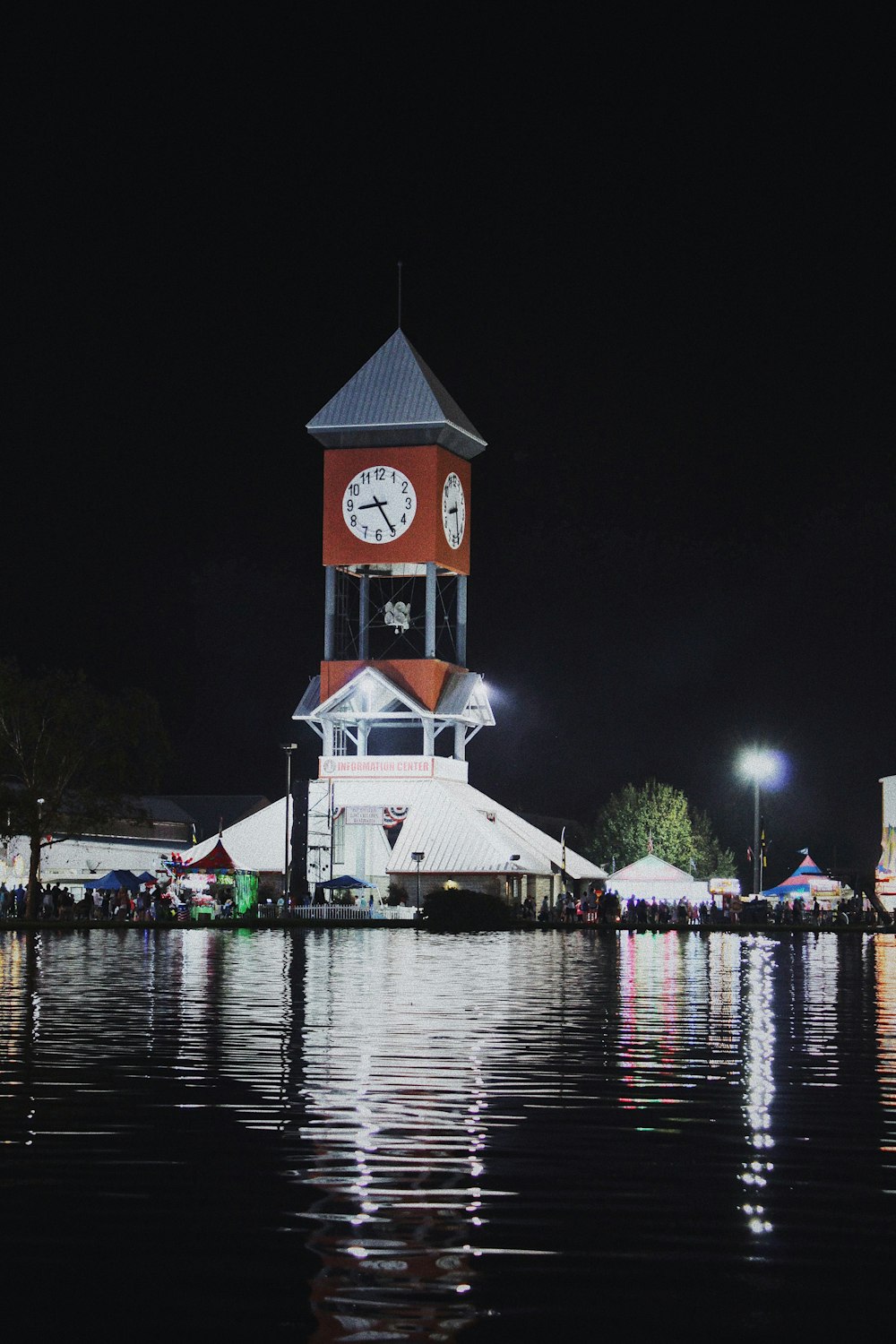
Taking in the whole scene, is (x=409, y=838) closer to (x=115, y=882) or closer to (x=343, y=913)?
(x=343, y=913)

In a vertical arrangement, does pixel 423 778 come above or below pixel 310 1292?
above

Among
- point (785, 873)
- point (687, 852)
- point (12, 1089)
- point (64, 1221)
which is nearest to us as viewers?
point (64, 1221)

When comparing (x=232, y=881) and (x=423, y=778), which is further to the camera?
(x=423, y=778)

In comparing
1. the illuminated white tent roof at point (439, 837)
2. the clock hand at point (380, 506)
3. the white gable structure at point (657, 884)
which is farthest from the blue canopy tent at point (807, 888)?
the clock hand at point (380, 506)

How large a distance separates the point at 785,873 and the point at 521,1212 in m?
151

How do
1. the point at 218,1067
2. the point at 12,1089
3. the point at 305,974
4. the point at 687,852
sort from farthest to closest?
the point at 687,852, the point at 305,974, the point at 218,1067, the point at 12,1089

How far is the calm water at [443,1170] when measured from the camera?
26.0ft

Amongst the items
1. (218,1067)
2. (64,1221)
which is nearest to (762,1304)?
(64,1221)

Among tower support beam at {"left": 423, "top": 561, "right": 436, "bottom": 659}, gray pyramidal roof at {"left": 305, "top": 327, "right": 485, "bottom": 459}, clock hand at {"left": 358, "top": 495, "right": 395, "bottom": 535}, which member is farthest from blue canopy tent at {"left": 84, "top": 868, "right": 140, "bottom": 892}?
gray pyramidal roof at {"left": 305, "top": 327, "right": 485, "bottom": 459}

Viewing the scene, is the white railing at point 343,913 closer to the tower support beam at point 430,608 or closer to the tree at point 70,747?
the tree at point 70,747

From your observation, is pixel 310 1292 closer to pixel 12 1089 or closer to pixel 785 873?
pixel 12 1089

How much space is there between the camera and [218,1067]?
16.4 m

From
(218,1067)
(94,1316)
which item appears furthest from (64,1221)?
(218,1067)

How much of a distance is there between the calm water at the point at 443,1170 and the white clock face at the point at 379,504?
68686mm
